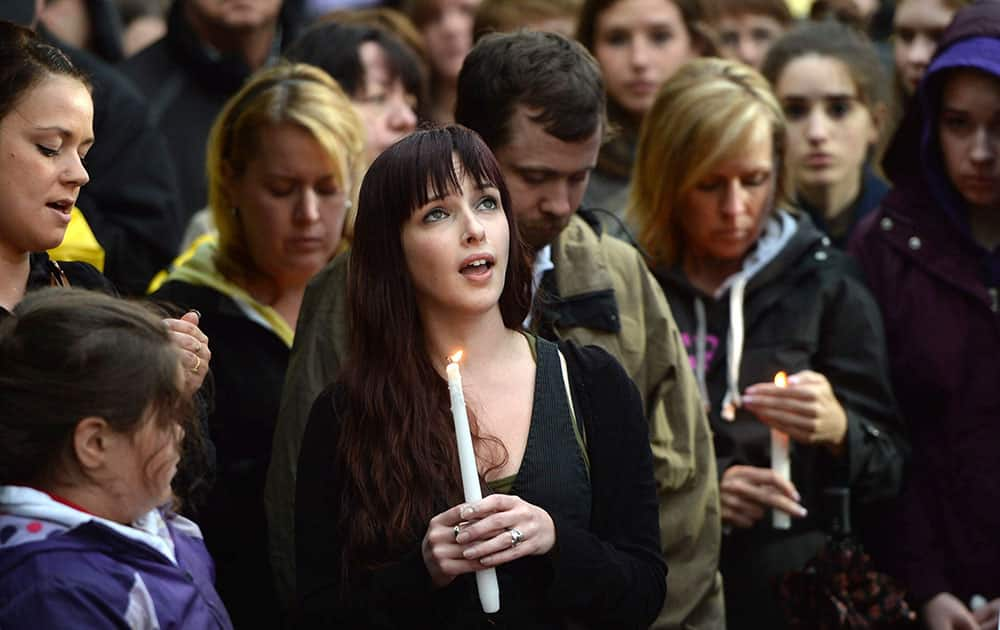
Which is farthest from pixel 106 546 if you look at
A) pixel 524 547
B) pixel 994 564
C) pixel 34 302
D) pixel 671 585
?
pixel 994 564

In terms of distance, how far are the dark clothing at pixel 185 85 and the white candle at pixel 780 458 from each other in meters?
2.80

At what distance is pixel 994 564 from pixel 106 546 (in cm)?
289

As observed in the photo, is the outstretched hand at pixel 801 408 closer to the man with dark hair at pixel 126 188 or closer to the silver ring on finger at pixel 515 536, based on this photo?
the silver ring on finger at pixel 515 536

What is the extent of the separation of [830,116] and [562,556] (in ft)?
11.1

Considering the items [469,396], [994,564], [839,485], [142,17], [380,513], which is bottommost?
[994,564]

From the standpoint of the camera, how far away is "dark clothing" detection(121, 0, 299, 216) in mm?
6215

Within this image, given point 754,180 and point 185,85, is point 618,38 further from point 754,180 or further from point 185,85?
point 185,85

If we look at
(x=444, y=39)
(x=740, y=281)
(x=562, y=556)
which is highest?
(x=444, y=39)

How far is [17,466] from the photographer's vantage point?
289cm

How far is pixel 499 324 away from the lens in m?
3.34

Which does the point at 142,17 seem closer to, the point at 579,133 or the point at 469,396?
the point at 579,133

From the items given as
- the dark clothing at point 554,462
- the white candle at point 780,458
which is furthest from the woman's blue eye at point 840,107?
the dark clothing at point 554,462

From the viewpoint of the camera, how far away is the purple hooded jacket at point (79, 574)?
2.79 metres

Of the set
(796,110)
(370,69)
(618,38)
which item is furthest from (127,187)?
(796,110)
